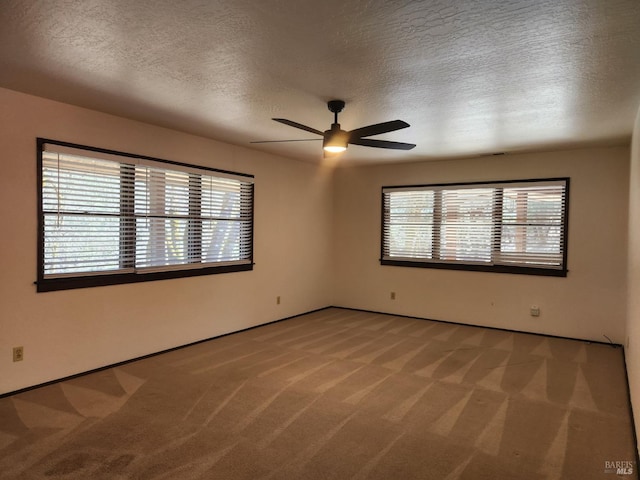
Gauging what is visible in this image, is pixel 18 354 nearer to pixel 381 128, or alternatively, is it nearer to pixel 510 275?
pixel 381 128

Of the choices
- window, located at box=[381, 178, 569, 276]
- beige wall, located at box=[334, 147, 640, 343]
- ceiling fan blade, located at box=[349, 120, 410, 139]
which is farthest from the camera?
window, located at box=[381, 178, 569, 276]

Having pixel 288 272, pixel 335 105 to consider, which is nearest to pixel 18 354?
pixel 335 105

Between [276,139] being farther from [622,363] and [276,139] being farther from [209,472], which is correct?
[622,363]

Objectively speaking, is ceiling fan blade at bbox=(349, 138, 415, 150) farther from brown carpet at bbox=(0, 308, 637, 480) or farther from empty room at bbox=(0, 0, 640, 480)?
brown carpet at bbox=(0, 308, 637, 480)

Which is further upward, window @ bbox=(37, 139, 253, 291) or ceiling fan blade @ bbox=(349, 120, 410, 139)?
ceiling fan blade @ bbox=(349, 120, 410, 139)

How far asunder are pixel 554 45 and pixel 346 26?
1197 mm

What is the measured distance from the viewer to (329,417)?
3.05 m

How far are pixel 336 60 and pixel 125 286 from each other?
3.02 m

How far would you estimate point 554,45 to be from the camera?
231cm

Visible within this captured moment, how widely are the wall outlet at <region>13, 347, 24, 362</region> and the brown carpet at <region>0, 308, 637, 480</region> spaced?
288 mm

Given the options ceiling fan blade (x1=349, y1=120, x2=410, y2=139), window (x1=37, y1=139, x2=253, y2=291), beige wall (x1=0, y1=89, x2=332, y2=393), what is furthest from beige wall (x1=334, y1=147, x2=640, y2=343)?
ceiling fan blade (x1=349, y1=120, x2=410, y2=139)

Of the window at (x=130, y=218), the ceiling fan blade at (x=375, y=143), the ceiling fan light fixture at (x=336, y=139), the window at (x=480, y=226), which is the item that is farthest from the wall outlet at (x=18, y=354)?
the window at (x=480, y=226)

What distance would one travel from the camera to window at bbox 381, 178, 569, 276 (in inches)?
214

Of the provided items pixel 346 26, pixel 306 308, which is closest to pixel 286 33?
pixel 346 26
